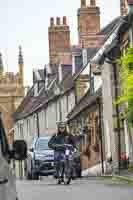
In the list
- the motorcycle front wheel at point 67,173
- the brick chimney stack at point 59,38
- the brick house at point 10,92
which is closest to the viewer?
the motorcycle front wheel at point 67,173

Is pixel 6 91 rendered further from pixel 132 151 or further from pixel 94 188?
pixel 94 188

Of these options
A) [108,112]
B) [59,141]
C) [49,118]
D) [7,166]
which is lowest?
[49,118]

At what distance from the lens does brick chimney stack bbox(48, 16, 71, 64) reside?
70.4 metres

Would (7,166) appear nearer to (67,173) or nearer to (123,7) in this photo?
(67,173)

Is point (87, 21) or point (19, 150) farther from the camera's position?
point (87, 21)

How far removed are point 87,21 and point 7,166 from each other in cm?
5315

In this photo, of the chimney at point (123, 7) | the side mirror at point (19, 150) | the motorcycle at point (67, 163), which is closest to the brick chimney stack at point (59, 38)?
the chimney at point (123, 7)

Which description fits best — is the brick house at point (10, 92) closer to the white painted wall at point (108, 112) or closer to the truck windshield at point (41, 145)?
the white painted wall at point (108, 112)

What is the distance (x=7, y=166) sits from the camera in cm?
820

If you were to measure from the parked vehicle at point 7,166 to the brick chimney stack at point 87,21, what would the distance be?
5160 cm

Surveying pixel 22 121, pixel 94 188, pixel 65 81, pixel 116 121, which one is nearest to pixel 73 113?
pixel 65 81

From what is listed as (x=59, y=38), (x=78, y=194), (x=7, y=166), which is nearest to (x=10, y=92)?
(x=59, y=38)

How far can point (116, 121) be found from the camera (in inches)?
1569

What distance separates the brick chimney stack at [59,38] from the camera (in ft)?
231
